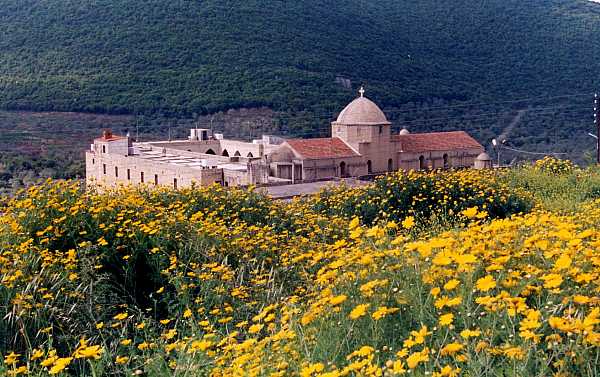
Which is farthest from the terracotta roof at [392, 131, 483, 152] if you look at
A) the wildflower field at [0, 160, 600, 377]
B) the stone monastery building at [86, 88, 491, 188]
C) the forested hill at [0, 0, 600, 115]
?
the wildflower field at [0, 160, 600, 377]

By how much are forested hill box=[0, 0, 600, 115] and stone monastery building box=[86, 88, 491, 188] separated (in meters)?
17.5

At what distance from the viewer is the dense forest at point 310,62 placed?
152 ft

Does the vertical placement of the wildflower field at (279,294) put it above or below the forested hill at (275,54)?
below

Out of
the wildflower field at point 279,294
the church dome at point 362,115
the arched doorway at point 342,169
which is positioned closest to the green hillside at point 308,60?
the church dome at point 362,115

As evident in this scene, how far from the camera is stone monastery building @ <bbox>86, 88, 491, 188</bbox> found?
23438mm

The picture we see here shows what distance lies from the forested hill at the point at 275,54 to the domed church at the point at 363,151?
18448 mm

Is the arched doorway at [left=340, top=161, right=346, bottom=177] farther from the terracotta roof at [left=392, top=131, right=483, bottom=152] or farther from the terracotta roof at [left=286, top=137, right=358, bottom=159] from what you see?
the terracotta roof at [left=392, top=131, right=483, bottom=152]

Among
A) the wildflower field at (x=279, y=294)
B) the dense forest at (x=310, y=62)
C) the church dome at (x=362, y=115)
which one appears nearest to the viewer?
the wildflower field at (x=279, y=294)

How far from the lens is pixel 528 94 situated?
55.9 meters

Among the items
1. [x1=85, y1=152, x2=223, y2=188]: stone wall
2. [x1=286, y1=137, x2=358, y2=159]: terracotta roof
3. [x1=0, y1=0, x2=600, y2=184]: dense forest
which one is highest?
[x1=0, y1=0, x2=600, y2=184]: dense forest

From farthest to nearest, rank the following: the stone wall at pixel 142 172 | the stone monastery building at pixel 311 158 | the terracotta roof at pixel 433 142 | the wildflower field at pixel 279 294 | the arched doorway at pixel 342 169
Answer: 1. the terracotta roof at pixel 433 142
2. the arched doorway at pixel 342 169
3. the stone monastery building at pixel 311 158
4. the stone wall at pixel 142 172
5. the wildflower field at pixel 279 294

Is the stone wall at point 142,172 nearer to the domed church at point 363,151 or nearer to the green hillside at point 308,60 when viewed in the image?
the domed church at point 363,151

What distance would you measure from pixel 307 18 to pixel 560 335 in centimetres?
6398

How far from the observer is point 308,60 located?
2167 inches
